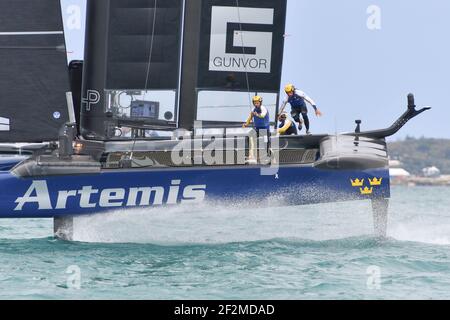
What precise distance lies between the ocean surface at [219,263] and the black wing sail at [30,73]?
1.35 metres

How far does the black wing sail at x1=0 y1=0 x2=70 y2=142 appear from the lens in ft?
38.2

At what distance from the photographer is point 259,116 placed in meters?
11.5

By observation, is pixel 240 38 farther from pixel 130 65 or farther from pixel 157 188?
pixel 157 188

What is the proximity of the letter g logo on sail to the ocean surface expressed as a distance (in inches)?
87.6

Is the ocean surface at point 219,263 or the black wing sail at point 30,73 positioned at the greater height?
the black wing sail at point 30,73

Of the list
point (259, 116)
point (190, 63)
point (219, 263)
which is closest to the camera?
point (219, 263)

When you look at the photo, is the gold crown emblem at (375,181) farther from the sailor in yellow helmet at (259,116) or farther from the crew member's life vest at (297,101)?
the crew member's life vest at (297,101)

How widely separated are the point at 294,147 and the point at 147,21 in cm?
251

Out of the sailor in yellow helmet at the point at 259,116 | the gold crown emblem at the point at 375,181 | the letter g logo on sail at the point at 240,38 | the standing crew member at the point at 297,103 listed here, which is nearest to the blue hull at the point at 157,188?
the gold crown emblem at the point at 375,181

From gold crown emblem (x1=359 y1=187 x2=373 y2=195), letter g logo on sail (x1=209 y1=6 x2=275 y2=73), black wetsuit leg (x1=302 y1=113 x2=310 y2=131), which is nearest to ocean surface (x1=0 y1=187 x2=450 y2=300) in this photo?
gold crown emblem (x1=359 y1=187 x2=373 y2=195)

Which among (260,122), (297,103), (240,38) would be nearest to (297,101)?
(297,103)

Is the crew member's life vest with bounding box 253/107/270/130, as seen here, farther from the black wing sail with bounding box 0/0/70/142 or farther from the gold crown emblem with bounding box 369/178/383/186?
the black wing sail with bounding box 0/0/70/142

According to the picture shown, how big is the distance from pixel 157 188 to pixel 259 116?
62.5 inches

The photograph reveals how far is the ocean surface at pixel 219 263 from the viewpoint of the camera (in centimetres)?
827
